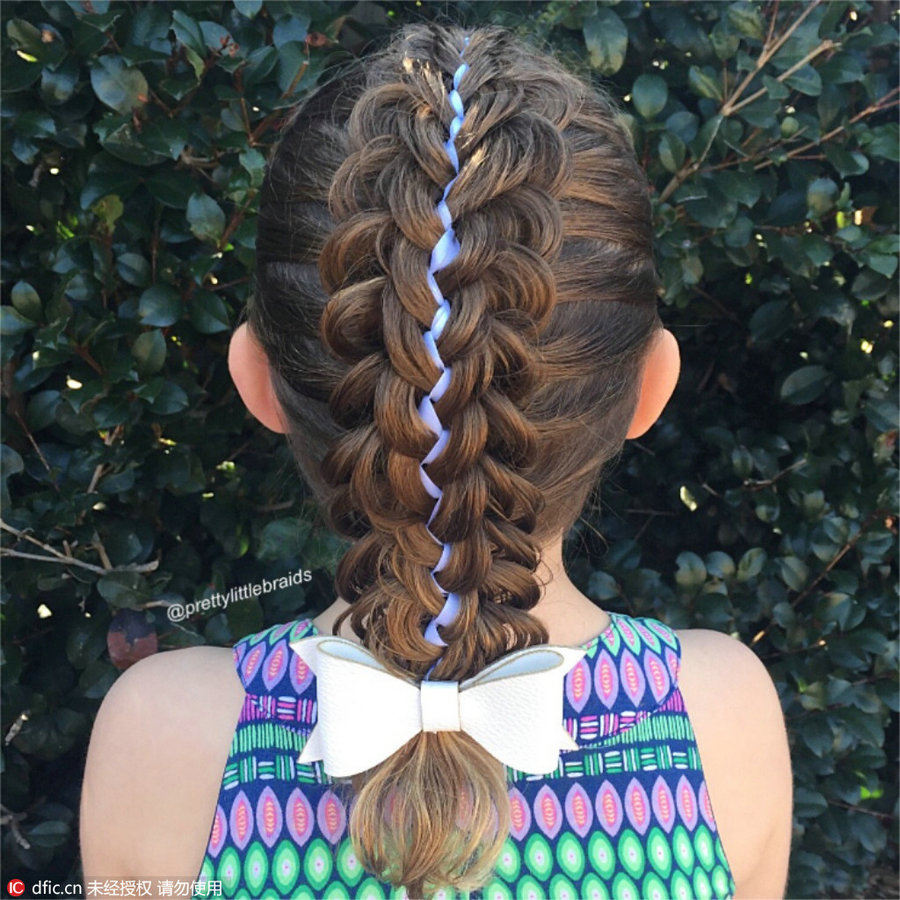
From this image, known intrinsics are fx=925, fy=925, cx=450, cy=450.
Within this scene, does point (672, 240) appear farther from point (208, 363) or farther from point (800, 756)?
point (800, 756)

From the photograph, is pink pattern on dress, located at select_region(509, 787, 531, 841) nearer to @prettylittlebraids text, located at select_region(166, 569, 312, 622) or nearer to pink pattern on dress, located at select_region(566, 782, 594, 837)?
pink pattern on dress, located at select_region(566, 782, 594, 837)

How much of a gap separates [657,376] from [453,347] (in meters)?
0.34

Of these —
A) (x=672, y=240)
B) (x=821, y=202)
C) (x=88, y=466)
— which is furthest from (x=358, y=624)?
(x=821, y=202)

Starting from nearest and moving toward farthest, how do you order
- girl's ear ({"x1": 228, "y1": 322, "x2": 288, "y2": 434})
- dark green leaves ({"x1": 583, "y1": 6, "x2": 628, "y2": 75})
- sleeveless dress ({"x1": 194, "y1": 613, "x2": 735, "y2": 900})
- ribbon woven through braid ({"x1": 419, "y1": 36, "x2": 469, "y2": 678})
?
ribbon woven through braid ({"x1": 419, "y1": 36, "x2": 469, "y2": 678}) → sleeveless dress ({"x1": 194, "y1": 613, "x2": 735, "y2": 900}) → girl's ear ({"x1": 228, "y1": 322, "x2": 288, "y2": 434}) → dark green leaves ({"x1": 583, "y1": 6, "x2": 628, "y2": 75})

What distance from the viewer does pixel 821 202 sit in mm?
1364

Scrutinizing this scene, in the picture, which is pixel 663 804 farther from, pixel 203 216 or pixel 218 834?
pixel 203 216

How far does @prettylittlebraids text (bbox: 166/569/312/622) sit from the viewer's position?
1358 millimetres

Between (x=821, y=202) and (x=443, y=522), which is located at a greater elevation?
(x=821, y=202)

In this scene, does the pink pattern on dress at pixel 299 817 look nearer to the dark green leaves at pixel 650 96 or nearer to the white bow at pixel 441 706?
the white bow at pixel 441 706

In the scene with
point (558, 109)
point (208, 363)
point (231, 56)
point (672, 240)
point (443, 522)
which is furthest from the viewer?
point (208, 363)

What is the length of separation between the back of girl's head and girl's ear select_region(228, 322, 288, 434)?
3.7 inches

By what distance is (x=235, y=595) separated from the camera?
1.40m

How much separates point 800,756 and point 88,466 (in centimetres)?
124

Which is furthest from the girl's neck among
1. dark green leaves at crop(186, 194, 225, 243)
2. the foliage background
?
dark green leaves at crop(186, 194, 225, 243)
